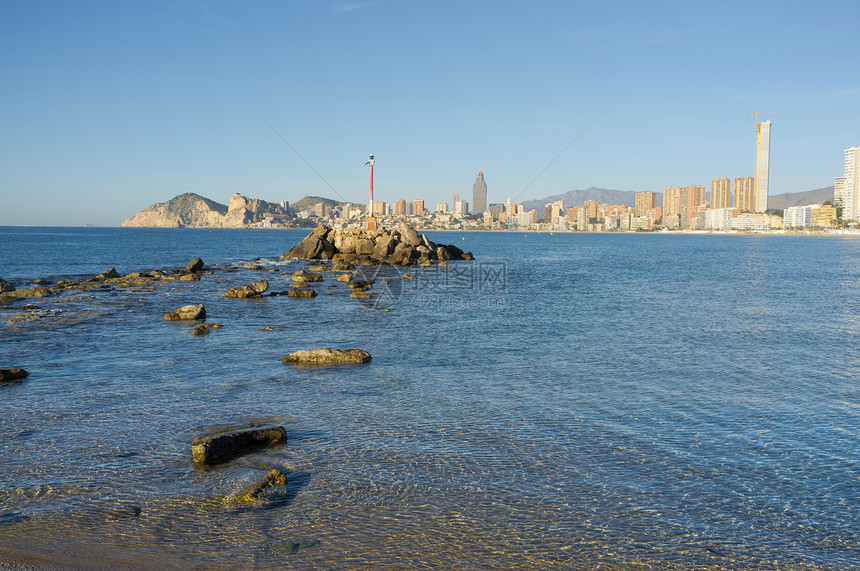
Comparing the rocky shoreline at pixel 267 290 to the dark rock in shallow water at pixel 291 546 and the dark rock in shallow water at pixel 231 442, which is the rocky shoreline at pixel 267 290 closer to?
the dark rock in shallow water at pixel 231 442

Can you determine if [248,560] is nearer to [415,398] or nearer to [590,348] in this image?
[415,398]

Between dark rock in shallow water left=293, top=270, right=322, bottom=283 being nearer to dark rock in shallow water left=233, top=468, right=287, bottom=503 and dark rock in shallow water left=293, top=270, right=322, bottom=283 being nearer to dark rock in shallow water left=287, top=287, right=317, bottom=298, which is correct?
dark rock in shallow water left=287, top=287, right=317, bottom=298

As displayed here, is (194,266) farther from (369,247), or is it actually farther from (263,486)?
(263,486)

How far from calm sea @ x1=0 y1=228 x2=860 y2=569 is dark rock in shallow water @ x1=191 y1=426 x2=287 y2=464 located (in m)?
0.37

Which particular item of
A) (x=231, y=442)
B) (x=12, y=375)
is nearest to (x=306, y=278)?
(x=12, y=375)

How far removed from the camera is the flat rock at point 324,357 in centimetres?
1809

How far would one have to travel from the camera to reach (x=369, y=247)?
79.6 metres

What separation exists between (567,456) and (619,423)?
246cm

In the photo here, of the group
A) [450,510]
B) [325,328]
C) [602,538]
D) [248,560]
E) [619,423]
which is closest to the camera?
[248,560]

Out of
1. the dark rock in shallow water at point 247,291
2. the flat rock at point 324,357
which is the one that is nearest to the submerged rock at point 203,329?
the flat rock at point 324,357

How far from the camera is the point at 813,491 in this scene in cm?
922

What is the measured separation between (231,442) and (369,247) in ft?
229

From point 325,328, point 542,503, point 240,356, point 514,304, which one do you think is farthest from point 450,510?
point 514,304

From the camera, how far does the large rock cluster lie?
2928 inches
